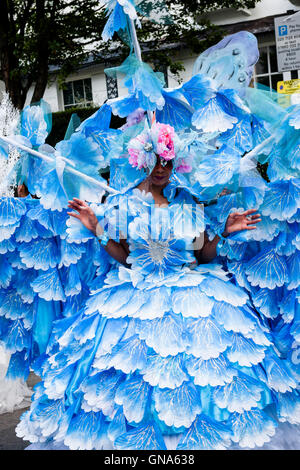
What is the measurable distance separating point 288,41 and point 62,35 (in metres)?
2.95

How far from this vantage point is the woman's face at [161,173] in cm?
256

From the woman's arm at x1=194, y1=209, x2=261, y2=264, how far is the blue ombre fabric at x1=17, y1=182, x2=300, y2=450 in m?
0.05

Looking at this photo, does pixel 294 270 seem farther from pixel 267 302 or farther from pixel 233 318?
pixel 233 318

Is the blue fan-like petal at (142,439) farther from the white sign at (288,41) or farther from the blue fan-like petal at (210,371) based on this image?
the white sign at (288,41)

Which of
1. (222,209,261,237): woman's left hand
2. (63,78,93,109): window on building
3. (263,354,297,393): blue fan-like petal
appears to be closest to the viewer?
(263,354,297,393): blue fan-like petal

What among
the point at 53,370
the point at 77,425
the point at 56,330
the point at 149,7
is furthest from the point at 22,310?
the point at 149,7

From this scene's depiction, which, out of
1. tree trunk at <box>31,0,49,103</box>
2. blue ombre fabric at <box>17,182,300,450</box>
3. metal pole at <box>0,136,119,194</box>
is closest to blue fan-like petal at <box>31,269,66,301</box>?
blue ombre fabric at <box>17,182,300,450</box>

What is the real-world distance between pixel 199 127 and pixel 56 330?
1201mm

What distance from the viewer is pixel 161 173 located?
257 cm

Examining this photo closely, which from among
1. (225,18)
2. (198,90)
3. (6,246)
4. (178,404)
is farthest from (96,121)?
(225,18)

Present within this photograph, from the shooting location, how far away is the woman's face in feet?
8.39

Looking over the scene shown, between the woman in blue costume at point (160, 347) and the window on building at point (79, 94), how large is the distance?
10981 mm

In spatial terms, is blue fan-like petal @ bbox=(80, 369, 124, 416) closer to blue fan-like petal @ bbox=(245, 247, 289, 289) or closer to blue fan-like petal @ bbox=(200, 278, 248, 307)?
blue fan-like petal @ bbox=(200, 278, 248, 307)

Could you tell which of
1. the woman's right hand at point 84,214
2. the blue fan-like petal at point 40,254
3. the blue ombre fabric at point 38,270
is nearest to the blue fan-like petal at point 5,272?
the blue ombre fabric at point 38,270
